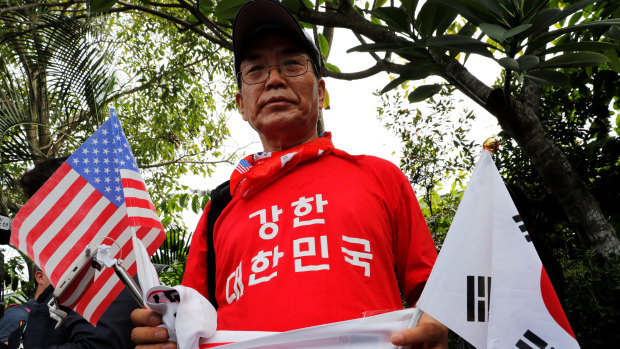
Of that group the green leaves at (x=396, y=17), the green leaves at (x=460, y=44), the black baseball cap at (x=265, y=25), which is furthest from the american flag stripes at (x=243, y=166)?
the green leaves at (x=396, y=17)

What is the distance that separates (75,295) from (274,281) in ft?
2.26

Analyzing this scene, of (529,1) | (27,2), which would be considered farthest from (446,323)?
(27,2)

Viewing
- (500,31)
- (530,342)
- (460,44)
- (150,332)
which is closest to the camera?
(530,342)

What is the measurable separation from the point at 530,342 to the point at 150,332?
0.87 meters

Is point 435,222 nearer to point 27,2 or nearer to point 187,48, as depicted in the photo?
point 27,2

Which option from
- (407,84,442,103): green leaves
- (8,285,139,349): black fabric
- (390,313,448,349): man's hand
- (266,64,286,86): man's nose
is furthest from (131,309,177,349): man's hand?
(407,84,442,103): green leaves

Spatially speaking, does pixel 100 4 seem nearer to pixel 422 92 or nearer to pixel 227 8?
pixel 227 8

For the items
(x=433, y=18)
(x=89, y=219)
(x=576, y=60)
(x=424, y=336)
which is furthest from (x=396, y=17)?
(x=424, y=336)

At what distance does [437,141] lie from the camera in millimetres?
4930

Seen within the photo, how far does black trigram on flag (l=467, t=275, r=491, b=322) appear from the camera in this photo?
1.25 meters

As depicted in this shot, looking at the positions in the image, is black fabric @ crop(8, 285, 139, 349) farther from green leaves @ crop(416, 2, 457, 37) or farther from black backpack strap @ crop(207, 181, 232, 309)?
green leaves @ crop(416, 2, 457, 37)

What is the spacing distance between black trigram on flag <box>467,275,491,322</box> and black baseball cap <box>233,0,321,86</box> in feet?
3.04

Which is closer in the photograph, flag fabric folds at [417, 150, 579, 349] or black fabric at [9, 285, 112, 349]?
flag fabric folds at [417, 150, 579, 349]

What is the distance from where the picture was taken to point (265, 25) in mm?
1855
